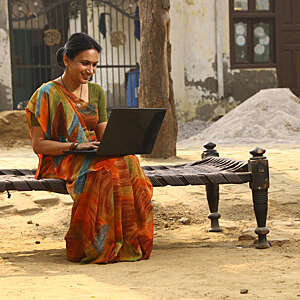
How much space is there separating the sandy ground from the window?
7312 mm

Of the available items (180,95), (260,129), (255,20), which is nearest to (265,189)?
(260,129)

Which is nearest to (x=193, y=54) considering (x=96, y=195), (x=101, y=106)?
(x=101, y=106)

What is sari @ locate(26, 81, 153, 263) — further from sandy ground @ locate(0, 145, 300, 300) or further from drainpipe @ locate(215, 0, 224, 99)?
drainpipe @ locate(215, 0, 224, 99)

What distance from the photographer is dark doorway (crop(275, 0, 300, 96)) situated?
14.1 meters

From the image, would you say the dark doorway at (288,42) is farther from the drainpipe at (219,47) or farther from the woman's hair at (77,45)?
the woman's hair at (77,45)

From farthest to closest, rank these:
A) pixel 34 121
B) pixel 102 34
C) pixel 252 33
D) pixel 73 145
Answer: pixel 252 33, pixel 102 34, pixel 34 121, pixel 73 145

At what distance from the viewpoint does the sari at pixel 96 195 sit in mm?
3732

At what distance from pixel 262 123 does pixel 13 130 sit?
13.9 feet

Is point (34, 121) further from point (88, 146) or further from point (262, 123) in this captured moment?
point (262, 123)

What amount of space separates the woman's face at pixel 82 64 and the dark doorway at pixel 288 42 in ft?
35.4

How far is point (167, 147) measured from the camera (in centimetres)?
820

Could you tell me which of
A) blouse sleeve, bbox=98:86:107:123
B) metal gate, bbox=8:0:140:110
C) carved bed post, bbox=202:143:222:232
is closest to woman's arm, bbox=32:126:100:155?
blouse sleeve, bbox=98:86:107:123

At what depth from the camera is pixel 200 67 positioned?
13.7 m

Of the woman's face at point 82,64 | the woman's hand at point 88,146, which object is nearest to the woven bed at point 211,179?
the woman's hand at point 88,146
